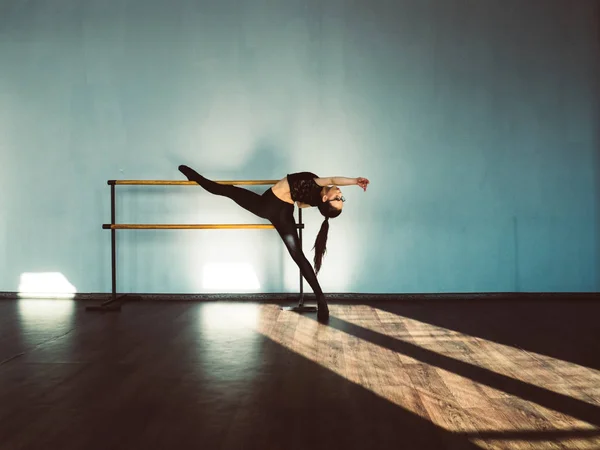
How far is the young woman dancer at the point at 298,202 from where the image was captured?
12.5 ft

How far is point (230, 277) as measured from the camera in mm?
4707

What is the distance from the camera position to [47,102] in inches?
190

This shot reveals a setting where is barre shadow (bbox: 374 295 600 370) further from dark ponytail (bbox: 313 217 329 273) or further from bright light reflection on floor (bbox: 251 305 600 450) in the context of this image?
dark ponytail (bbox: 313 217 329 273)

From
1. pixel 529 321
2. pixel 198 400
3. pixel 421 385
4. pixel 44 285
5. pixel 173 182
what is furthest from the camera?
pixel 44 285

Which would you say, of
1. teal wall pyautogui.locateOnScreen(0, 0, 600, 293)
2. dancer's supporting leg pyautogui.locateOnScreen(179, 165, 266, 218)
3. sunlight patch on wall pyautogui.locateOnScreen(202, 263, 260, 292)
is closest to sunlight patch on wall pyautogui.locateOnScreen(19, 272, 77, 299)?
teal wall pyautogui.locateOnScreen(0, 0, 600, 293)

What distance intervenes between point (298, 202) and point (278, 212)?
6.3 inches

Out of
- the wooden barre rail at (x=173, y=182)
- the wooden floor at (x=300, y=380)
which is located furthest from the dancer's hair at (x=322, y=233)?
the wooden barre rail at (x=173, y=182)

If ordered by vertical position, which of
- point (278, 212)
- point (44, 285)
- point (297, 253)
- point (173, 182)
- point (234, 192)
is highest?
point (173, 182)

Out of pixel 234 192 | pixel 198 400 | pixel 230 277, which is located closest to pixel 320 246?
pixel 234 192

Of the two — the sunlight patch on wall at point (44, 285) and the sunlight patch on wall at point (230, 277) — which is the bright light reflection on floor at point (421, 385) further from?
the sunlight patch on wall at point (44, 285)

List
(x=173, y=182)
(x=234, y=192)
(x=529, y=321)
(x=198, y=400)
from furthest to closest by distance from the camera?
(x=173, y=182) < (x=234, y=192) < (x=529, y=321) < (x=198, y=400)

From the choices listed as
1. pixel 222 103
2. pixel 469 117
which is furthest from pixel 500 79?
pixel 222 103

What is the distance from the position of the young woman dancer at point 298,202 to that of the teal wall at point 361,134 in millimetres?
636

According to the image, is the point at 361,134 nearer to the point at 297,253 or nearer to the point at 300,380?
the point at 297,253
